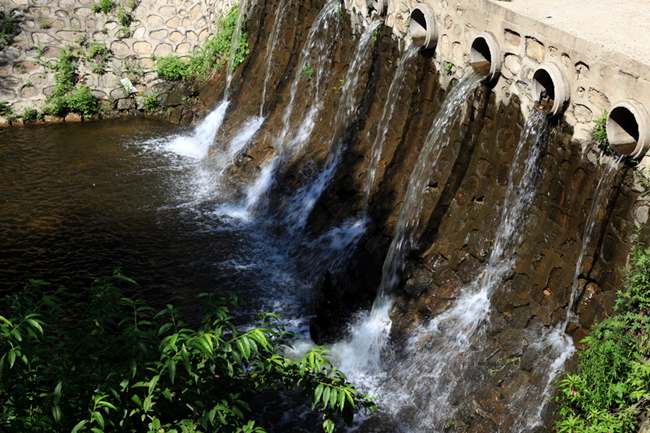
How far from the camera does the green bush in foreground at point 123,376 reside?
3623 mm

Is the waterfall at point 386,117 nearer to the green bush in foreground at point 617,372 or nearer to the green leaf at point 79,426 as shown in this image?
the green bush in foreground at point 617,372

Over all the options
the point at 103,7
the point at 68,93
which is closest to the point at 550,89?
the point at 68,93

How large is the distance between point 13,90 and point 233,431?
497 inches

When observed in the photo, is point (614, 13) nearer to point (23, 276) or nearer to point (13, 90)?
point (23, 276)

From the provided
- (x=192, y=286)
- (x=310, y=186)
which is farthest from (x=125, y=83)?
(x=192, y=286)

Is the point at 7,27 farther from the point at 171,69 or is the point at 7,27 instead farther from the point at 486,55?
the point at 486,55

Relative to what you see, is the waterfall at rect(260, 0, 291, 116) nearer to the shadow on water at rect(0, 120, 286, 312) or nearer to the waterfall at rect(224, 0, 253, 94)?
the waterfall at rect(224, 0, 253, 94)

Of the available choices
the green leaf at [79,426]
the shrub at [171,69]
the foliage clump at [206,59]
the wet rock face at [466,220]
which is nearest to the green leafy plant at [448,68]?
the wet rock face at [466,220]

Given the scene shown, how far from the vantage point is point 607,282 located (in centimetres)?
679

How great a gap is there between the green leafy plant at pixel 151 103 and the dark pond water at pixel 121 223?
1042 millimetres

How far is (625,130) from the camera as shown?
6738 millimetres

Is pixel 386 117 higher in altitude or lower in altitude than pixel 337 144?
higher

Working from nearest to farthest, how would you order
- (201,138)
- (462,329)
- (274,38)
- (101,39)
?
(462,329) → (274,38) → (201,138) → (101,39)

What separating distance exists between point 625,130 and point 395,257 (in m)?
3.16
